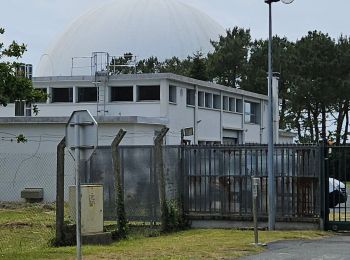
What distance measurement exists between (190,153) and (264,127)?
35545 millimetres

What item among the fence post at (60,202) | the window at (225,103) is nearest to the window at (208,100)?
the window at (225,103)

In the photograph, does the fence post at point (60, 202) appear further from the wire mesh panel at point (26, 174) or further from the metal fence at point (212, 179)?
the wire mesh panel at point (26, 174)

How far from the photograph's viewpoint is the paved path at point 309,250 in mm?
14118

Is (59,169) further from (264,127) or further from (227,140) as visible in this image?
(264,127)

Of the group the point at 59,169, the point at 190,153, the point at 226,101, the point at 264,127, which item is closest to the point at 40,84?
the point at 226,101

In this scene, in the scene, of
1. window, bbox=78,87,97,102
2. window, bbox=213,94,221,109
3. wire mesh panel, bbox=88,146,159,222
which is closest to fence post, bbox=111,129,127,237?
wire mesh panel, bbox=88,146,159,222

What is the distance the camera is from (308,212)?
19.8 meters

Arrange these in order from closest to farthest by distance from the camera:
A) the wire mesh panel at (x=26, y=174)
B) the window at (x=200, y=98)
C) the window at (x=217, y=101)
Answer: the wire mesh panel at (x=26, y=174) → the window at (x=200, y=98) → the window at (x=217, y=101)

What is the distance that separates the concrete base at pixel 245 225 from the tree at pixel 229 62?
5327 centimetres

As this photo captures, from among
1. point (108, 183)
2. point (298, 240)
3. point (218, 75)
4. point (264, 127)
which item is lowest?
point (298, 240)

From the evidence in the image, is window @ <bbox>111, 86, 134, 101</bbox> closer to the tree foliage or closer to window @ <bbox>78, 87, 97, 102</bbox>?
window @ <bbox>78, 87, 97, 102</bbox>

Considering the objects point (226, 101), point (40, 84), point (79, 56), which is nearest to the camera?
point (40, 84)

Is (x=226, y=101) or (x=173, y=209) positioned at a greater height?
(x=226, y=101)

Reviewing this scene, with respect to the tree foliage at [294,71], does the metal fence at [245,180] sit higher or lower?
lower
